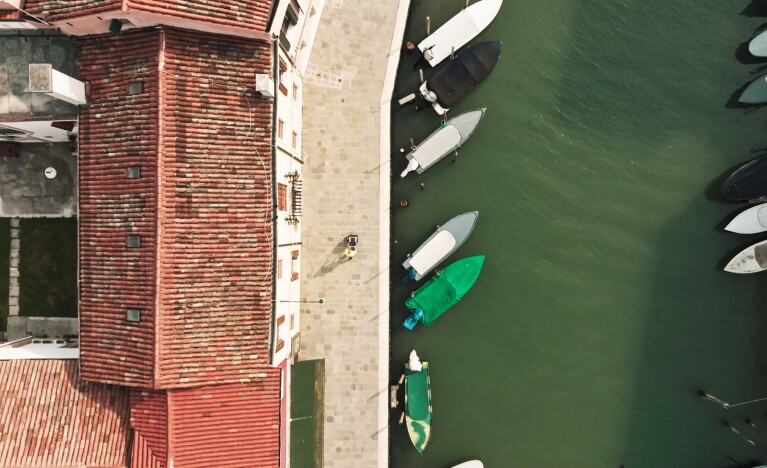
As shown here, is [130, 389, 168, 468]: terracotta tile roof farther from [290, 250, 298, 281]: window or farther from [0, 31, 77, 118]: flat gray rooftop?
[0, 31, 77, 118]: flat gray rooftop

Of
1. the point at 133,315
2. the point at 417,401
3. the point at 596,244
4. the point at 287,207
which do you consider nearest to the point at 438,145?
the point at 287,207

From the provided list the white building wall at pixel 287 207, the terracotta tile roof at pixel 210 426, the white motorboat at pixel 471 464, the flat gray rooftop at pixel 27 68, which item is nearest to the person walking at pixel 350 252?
the white building wall at pixel 287 207

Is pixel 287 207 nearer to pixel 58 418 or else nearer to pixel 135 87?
pixel 135 87

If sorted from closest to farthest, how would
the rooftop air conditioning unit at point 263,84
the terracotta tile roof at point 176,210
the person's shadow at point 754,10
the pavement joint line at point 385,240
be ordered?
the terracotta tile roof at point 176,210 < the rooftop air conditioning unit at point 263,84 < the pavement joint line at point 385,240 < the person's shadow at point 754,10

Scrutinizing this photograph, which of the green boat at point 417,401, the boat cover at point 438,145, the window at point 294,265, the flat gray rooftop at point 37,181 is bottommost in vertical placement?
the green boat at point 417,401

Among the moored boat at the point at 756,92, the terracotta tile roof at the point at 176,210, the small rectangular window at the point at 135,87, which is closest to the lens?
the terracotta tile roof at the point at 176,210

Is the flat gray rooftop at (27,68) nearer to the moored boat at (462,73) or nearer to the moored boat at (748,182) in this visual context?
the moored boat at (462,73)
